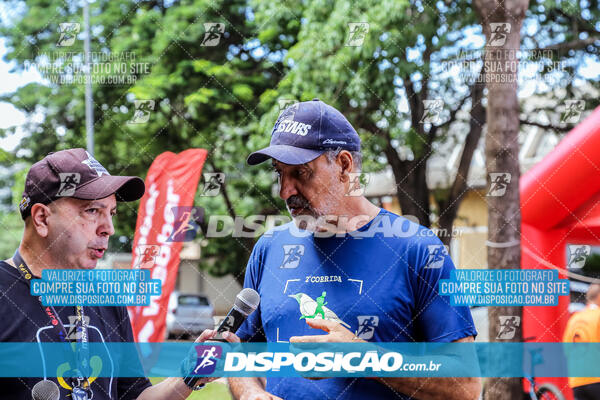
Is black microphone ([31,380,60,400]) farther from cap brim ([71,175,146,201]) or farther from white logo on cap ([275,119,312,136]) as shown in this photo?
white logo on cap ([275,119,312,136])

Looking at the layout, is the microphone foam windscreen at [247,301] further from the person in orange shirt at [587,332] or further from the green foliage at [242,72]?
the green foliage at [242,72]

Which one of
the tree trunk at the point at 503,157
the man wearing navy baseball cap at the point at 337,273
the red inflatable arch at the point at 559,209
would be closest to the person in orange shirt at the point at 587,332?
the red inflatable arch at the point at 559,209

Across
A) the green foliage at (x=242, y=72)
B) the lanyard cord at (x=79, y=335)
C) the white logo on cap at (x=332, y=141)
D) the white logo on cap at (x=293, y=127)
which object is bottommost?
the lanyard cord at (x=79, y=335)

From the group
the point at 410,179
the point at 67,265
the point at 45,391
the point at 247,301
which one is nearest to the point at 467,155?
the point at 410,179

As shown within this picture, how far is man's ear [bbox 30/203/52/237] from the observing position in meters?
1.88

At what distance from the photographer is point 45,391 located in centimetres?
175

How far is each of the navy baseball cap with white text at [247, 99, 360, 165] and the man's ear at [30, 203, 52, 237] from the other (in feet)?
2.12

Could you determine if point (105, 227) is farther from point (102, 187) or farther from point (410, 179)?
point (410, 179)

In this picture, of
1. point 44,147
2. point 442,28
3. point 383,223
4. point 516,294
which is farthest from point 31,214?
point 44,147

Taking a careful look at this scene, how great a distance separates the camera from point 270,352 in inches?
82.7

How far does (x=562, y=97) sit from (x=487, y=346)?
3.36 m

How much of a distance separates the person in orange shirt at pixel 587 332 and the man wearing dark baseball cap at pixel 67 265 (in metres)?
2.95

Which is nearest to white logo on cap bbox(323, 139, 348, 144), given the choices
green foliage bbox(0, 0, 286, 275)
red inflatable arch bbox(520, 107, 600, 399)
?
red inflatable arch bbox(520, 107, 600, 399)

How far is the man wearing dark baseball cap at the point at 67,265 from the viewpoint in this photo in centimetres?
175
